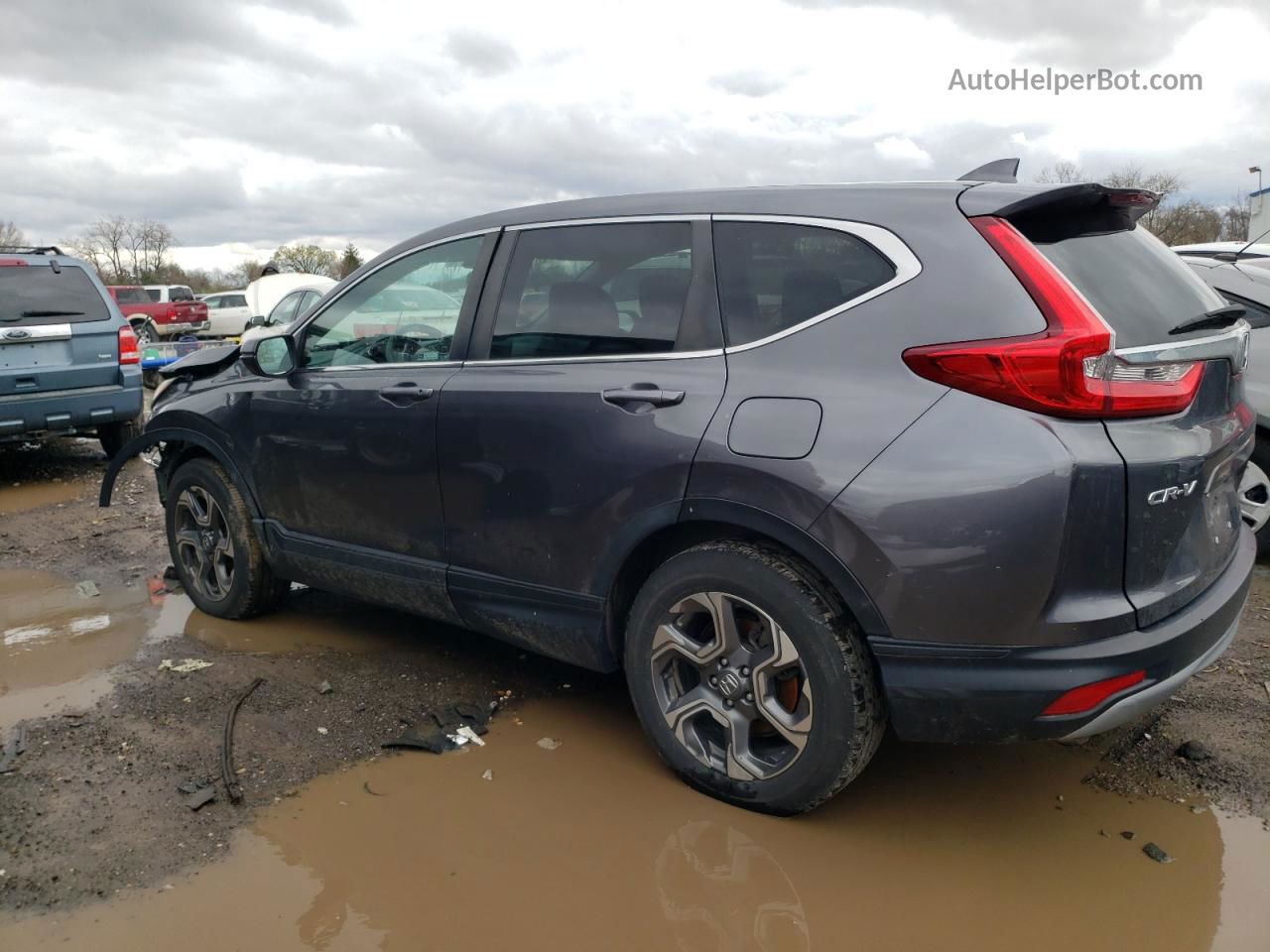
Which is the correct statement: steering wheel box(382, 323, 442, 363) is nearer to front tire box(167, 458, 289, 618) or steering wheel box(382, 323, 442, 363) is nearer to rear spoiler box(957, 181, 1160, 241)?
front tire box(167, 458, 289, 618)

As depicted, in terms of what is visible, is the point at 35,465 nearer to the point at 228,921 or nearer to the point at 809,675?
the point at 228,921

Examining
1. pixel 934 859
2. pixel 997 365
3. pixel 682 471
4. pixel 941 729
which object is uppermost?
pixel 997 365

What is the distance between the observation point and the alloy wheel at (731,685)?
2.86 m

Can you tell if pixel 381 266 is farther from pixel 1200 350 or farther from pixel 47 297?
pixel 47 297

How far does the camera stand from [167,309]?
3175 cm

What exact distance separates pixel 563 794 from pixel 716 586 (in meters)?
0.91

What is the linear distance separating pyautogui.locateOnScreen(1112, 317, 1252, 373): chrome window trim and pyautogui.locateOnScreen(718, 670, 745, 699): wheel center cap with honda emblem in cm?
135

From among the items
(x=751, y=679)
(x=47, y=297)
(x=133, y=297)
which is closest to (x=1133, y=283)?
(x=751, y=679)

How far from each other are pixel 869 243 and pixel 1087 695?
4.37ft

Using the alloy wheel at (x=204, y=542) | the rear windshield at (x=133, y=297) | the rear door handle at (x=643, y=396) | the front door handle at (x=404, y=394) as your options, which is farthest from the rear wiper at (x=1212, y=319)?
the rear windshield at (x=133, y=297)

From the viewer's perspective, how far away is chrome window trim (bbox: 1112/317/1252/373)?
8.35 ft

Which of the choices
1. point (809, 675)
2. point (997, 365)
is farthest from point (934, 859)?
point (997, 365)

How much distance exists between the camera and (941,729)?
2.66 m

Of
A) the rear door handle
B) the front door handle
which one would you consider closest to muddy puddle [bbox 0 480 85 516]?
the front door handle
